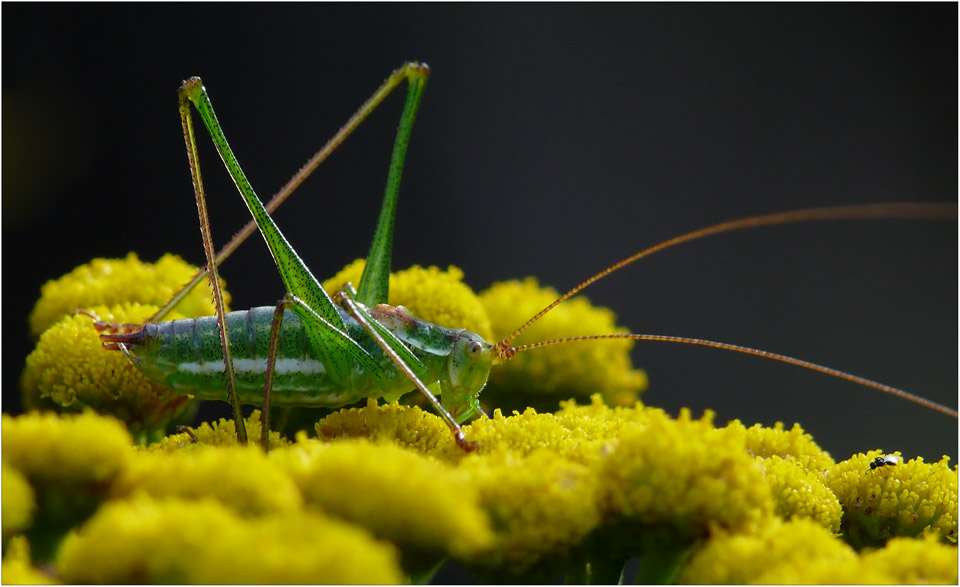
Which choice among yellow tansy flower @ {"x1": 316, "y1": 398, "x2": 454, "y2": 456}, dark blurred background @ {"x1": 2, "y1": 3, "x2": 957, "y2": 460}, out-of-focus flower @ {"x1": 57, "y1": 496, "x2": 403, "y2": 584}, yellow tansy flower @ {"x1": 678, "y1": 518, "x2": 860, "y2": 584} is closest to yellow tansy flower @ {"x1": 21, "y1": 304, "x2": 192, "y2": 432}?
yellow tansy flower @ {"x1": 316, "y1": 398, "x2": 454, "y2": 456}

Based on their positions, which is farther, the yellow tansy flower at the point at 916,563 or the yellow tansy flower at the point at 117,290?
the yellow tansy flower at the point at 117,290

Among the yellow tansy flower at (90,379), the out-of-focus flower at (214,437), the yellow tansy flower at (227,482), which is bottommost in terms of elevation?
the yellow tansy flower at (227,482)

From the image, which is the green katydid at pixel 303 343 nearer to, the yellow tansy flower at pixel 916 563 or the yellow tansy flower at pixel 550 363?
the yellow tansy flower at pixel 550 363

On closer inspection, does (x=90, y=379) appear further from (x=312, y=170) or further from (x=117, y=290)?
(x=312, y=170)

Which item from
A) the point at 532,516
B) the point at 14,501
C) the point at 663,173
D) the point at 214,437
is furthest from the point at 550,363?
the point at 663,173

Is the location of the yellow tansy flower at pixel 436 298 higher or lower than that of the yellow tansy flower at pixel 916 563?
higher

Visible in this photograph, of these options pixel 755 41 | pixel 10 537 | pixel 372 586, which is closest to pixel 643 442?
pixel 372 586

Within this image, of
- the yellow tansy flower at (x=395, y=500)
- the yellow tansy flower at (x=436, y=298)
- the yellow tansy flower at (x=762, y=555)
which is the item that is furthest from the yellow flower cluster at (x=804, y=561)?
the yellow tansy flower at (x=436, y=298)

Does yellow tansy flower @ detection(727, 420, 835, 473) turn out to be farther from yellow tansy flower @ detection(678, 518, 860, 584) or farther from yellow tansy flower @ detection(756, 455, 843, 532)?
yellow tansy flower @ detection(678, 518, 860, 584)
